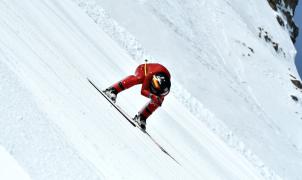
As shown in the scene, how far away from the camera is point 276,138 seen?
28.3 m

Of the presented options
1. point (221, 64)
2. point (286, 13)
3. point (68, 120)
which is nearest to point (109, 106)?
point (68, 120)

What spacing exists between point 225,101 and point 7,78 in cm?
2134

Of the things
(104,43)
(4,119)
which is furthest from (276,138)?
(4,119)

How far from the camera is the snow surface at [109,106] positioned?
459cm

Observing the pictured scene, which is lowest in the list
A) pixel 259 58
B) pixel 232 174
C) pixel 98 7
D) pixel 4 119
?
pixel 4 119

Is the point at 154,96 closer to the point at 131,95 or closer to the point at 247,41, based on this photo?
the point at 131,95

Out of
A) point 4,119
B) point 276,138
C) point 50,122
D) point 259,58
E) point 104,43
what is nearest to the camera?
point 4,119

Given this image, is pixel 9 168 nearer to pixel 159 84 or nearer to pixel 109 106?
pixel 109 106

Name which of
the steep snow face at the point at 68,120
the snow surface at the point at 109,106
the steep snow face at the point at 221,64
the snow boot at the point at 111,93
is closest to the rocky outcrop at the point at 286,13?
the steep snow face at the point at 221,64

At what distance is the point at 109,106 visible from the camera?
7.73 m

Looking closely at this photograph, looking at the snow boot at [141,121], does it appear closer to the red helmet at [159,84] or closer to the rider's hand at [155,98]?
the rider's hand at [155,98]

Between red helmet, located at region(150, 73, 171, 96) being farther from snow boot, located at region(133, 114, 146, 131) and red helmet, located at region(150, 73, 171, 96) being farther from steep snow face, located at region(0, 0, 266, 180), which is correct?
steep snow face, located at region(0, 0, 266, 180)

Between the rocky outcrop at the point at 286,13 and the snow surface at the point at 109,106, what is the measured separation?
31.6m

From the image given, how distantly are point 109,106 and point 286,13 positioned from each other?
208ft
